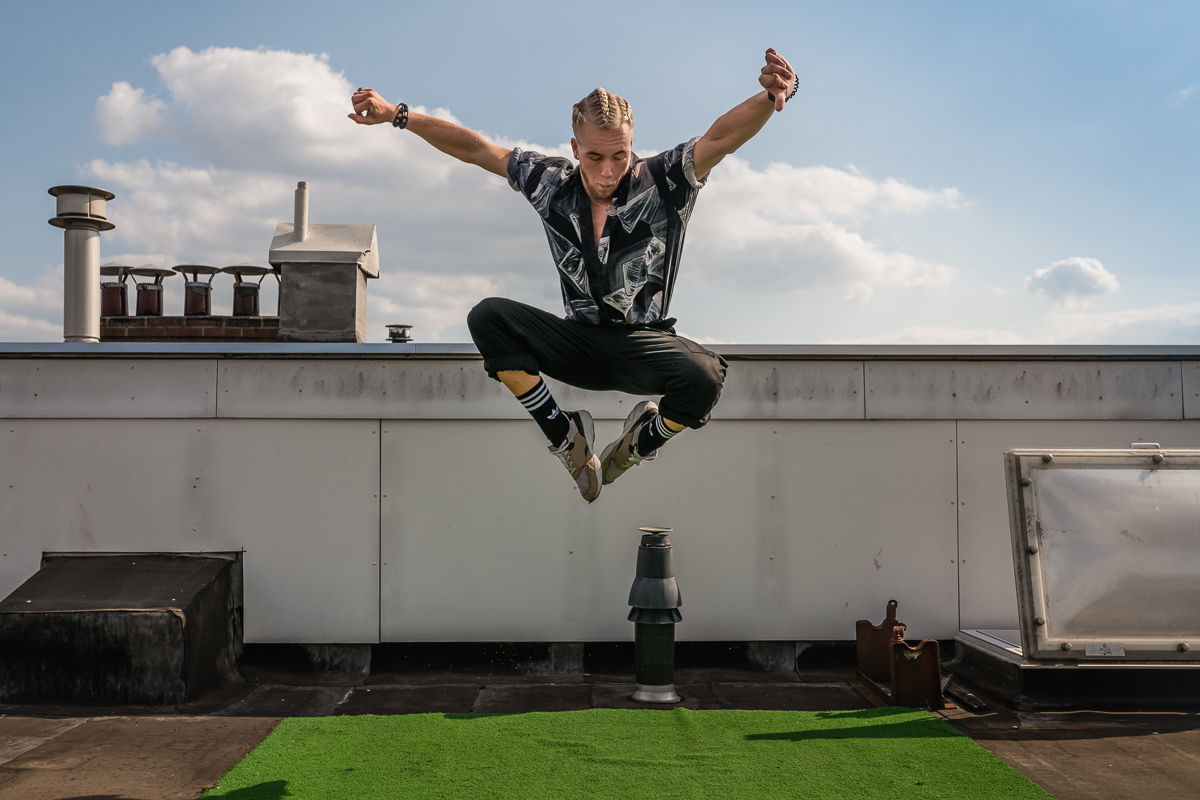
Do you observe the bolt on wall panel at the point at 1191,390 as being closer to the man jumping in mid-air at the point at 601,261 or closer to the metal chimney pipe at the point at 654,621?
the metal chimney pipe at the point at 654,621

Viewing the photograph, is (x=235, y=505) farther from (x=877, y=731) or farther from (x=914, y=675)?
(x=914, y=675)

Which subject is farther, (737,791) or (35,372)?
(35,372)

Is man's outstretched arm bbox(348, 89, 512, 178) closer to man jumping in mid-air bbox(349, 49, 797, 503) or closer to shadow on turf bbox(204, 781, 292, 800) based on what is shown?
man jumping in mid-air bbox(349, 49, 797, 503)

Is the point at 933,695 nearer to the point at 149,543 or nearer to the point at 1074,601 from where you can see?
the point at 1074,601

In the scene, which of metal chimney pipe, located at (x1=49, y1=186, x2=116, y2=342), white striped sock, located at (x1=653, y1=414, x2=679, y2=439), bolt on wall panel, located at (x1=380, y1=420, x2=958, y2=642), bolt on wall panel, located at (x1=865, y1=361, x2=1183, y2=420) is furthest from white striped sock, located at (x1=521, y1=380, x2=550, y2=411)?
metal chimney pipe, located at (x1=49, y1=186, x2=116, y2=342)

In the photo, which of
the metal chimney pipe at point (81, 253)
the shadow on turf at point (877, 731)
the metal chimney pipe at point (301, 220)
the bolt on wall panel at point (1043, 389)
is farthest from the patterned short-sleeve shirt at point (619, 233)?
the metal chimney pipe at point (81, 253)

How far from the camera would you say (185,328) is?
36.2 ft

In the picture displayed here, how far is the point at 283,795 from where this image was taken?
379 cm

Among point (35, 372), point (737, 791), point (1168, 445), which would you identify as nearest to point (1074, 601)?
point (1168, 445)

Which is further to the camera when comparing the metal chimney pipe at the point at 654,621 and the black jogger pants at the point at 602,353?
the metal chimney pipe at the point at 654,621

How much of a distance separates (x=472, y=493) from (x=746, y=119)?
159 inches

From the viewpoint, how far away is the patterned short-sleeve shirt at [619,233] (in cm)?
317

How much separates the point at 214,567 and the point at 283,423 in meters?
1.11

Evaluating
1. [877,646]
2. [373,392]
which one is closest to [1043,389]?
[877,646]
